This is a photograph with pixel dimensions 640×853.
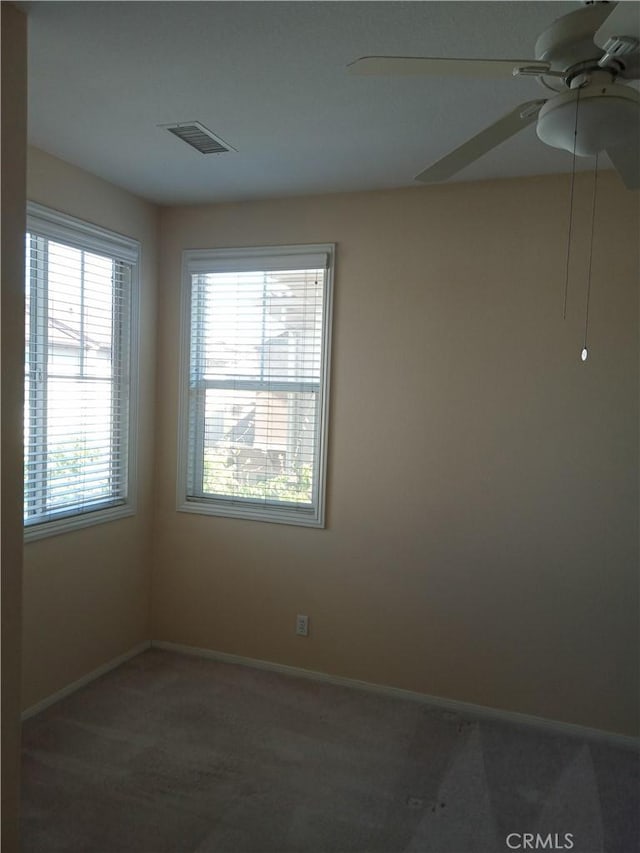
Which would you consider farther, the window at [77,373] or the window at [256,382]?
the window at [256,382]

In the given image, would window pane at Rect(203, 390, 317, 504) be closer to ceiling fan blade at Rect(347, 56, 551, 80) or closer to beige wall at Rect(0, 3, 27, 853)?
beige wall at Rect(0, 3, 27, 853)

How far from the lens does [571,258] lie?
9.66ft

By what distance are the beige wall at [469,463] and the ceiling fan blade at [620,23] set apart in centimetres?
181

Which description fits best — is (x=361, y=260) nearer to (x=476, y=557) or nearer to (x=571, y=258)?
(x=571, y=258)

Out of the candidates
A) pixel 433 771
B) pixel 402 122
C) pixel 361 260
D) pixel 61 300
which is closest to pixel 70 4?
pixel 402 122

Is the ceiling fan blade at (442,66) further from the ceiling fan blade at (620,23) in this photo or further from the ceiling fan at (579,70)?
the ceiling fan blade at (620,23)

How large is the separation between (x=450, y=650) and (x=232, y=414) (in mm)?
1766

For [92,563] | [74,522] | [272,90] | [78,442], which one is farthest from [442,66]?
[92,563]

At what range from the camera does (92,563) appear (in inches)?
132

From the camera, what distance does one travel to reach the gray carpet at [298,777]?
225 centimetres

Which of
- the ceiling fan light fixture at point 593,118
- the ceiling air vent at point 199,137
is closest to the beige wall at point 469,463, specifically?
the ceiling air vent at point 199,137

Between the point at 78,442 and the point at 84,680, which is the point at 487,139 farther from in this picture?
the point at 84,680

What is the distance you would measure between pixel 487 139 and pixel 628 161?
39cm

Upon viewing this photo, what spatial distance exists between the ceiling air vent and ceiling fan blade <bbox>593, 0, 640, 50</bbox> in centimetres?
168
